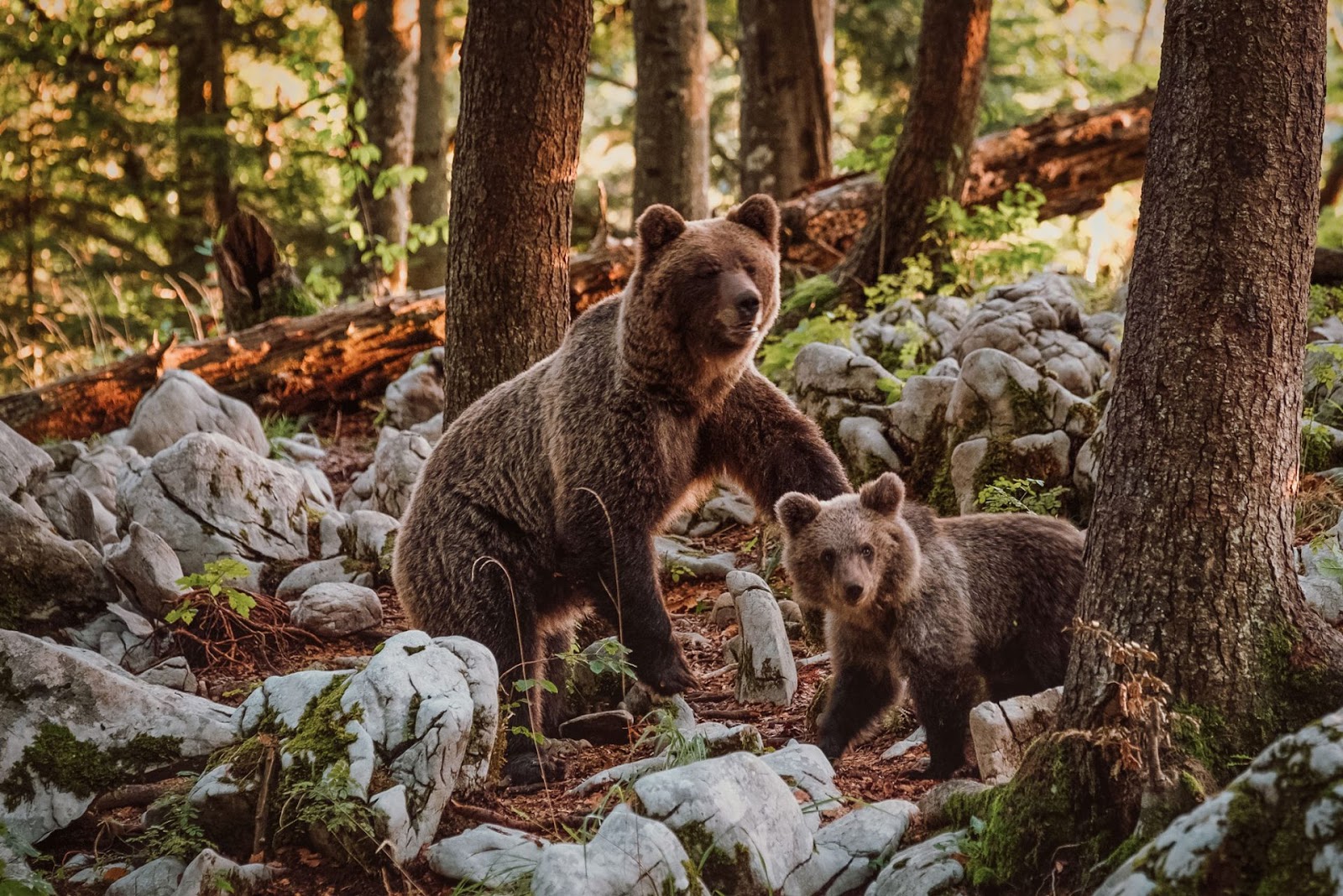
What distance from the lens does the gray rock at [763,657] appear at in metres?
5.43

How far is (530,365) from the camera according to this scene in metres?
6.82

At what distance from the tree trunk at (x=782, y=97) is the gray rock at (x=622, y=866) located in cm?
1013

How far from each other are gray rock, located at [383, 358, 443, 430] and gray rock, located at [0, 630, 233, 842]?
554 cm

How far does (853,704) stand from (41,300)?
52.2ft

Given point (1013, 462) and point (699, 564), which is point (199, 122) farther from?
A: point (1013, 462)

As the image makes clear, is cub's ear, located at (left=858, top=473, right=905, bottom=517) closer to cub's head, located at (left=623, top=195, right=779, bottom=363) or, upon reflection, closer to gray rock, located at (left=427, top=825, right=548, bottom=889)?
cub's head, located at (left=623, top=195, right=779, bottom=363)

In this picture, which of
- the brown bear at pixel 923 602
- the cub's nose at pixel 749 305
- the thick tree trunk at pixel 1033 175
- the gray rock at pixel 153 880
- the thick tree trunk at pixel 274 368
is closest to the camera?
the gray rock at pixel 153 880

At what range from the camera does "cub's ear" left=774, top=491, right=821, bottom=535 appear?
16.6 feet

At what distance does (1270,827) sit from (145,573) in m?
5.63

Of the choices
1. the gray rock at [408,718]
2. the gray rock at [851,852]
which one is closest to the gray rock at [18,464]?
the gray rock at [408,718]

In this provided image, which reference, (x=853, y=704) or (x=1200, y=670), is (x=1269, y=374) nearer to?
(x=1200, y=670)

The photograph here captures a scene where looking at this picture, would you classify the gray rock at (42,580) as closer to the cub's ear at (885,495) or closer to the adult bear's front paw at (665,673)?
the adult bear's front paw at (665,673)

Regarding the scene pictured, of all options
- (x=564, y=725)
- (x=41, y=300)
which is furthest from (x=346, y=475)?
(x=41, y=300)

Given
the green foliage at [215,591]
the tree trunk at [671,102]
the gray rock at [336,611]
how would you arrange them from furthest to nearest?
the tree trunk at [671,102]
the gray rock at [336,611]
the green foliage at [215,591]
